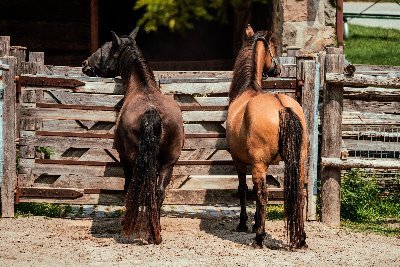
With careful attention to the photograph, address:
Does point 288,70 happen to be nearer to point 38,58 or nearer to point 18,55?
point 38,58

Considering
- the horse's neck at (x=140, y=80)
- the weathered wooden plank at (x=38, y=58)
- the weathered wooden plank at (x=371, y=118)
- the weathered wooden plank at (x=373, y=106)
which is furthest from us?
the weathered wooden plank at (x=373, y=106)

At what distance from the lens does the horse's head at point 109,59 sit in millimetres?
9289

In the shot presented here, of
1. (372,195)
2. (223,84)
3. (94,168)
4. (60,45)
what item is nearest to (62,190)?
(94,168)

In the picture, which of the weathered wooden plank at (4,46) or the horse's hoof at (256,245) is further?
the weathered wooden plank at (4,46)

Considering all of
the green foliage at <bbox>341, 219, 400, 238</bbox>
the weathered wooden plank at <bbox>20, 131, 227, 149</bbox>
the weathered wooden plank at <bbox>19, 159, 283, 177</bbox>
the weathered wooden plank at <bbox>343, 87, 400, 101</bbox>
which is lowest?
the green foliage at <bbox>341, 219, 400, 238</bbox>

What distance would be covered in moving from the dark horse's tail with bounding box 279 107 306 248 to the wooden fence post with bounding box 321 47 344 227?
1.38 meters

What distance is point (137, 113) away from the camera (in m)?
8.23

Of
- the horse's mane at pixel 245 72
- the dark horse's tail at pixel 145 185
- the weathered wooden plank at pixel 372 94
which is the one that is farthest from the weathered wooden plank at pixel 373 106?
the dark horse's tail at pixel 145 185

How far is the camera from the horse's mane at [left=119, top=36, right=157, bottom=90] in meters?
8.77

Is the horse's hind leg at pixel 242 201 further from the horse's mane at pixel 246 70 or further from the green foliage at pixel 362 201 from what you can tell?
the green foliage at pixel 362 201

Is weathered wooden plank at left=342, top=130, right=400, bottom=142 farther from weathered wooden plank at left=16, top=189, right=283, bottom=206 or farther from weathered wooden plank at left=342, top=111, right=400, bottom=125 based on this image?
weathered wooden plank at left=16, top=189, right=283, bottom=206

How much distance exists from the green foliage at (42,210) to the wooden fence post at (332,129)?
2917mm

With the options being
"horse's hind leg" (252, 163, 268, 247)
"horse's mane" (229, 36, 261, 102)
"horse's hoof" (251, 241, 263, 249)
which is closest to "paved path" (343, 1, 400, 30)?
"horse's mane" (229, 36, 261, 102)

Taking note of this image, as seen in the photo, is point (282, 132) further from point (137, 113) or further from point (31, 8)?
point (31, 8)
